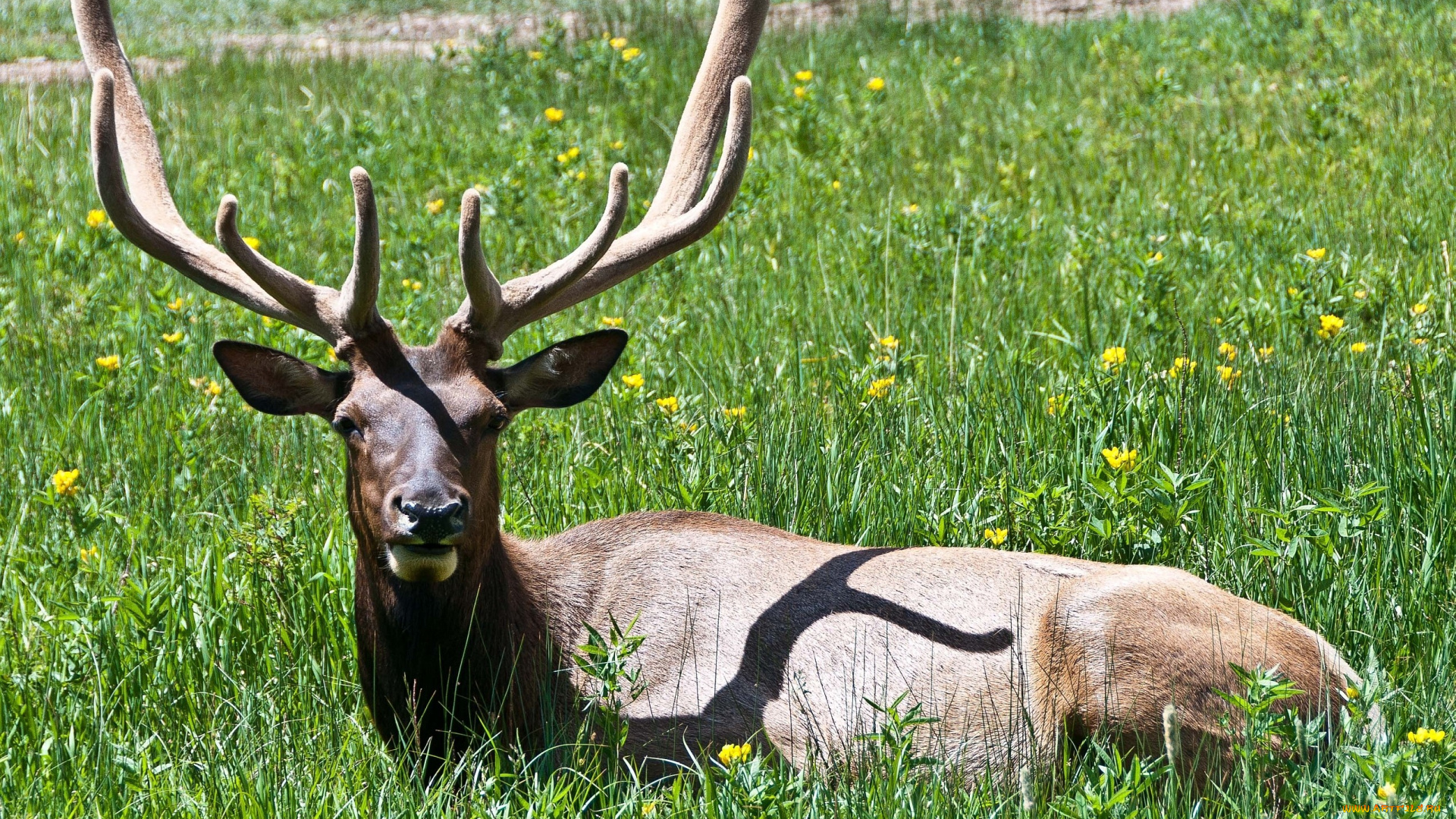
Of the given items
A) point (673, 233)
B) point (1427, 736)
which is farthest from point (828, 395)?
point (1427, 736)

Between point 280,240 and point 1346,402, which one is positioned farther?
point 280,240

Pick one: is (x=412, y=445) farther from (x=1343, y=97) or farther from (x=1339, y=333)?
(x=1343, y=97)

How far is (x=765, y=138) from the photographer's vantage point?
956cm

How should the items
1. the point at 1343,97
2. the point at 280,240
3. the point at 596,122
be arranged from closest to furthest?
the point at 280,240 < the point at 1343,97 < the point at 596,122

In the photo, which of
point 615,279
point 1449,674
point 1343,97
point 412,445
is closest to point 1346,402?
point 1449,674

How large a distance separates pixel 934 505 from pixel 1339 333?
6.38 feet

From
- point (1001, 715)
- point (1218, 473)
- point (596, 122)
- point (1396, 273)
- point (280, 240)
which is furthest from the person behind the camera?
point (596, 122)

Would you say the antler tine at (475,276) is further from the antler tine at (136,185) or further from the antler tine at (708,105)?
the antler tine at (708,105)

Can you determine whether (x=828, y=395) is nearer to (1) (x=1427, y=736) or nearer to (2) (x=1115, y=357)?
(2) (x=1115, y=357)

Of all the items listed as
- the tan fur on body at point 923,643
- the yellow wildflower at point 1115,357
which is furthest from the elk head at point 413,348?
the yellow wildflower at point 1115,357

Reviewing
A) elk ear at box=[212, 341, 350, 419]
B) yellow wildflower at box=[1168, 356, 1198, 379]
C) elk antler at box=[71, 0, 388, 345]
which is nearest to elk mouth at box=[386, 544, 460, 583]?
elk ear at box=[212, 341, 350, 419]

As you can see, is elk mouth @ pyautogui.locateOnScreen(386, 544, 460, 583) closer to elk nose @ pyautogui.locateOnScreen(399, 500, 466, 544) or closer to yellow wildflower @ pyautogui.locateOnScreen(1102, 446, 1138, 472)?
elk nose @ pyautogui.locateOnScreen(399, 500, 466, 544)

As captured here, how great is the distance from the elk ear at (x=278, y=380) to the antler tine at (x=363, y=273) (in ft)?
0.51

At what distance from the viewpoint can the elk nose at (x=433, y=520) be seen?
3.30 m
